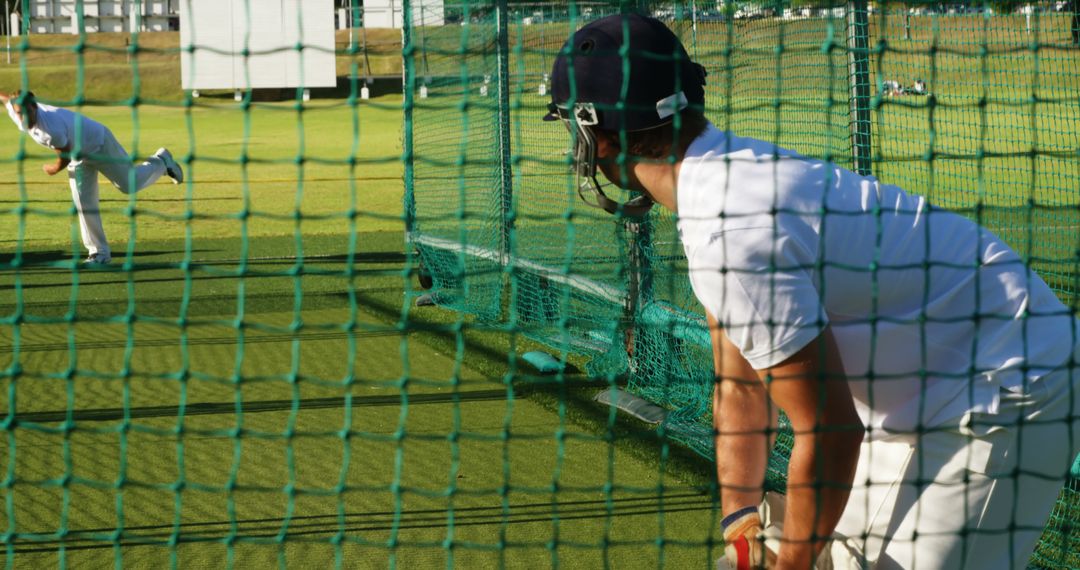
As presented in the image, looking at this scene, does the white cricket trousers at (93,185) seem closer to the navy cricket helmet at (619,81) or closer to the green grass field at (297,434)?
the green grass field at (297,434)

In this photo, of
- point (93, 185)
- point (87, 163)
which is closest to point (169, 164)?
point (93, 185)

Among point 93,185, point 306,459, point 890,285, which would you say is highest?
point 890,285

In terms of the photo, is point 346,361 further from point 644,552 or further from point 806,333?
point 806,333

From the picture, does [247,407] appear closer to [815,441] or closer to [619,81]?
[619,81]

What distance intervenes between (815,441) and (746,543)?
315 millimetres

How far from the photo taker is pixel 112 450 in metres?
4.98

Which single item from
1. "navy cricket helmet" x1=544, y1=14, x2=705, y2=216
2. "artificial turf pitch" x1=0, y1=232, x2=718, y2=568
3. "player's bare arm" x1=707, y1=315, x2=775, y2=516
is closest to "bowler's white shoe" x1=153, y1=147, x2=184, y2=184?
"artificial turf pitch" x1=0, y1=232, x2=718, y2=568

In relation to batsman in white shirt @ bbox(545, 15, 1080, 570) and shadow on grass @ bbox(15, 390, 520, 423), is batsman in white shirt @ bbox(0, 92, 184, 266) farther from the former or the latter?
batsman in white shirt @ bbox(545, 15, 1080, 570)

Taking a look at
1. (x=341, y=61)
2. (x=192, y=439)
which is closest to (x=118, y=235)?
(x=192, y=439)

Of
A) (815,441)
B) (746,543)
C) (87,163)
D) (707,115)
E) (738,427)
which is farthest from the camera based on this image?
(87,163)

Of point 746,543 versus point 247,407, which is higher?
point 746,543

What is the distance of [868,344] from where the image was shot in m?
2.08

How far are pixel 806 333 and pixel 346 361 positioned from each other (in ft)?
17.1

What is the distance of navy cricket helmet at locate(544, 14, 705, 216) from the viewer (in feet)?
6.76
